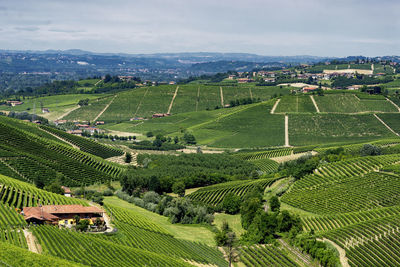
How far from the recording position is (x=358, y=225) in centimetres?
6850

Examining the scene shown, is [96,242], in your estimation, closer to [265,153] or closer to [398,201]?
[398,201]

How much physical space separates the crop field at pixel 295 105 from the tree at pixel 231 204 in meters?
97.5

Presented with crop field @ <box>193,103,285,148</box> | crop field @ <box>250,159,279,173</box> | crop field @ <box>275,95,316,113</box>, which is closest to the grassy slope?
crop field @ <box>250,159,279,173</box>

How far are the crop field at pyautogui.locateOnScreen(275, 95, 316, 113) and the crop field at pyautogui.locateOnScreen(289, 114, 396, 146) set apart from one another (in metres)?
7.64

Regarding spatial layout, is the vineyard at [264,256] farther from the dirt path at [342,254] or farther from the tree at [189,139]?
the tree at [189,139]

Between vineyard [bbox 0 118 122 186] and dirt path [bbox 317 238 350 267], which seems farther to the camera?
vineyard [bbox 0 118 122 186]

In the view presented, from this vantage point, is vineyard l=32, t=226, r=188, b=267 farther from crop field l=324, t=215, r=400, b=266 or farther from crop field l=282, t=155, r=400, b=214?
crop field l=282, t=155, r=400, b=214

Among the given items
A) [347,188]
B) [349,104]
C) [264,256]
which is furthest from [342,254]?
[349,104]

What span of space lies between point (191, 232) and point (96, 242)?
2354 centimetres

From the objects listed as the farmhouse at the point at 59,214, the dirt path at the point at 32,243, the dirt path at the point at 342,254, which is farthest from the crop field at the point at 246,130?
the dirt path at the point at 32,243

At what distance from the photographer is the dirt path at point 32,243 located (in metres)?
50.3

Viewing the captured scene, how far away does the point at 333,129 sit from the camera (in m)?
164

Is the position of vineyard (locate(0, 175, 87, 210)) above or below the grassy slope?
above

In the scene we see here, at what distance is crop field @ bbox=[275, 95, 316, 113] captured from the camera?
598 ft
